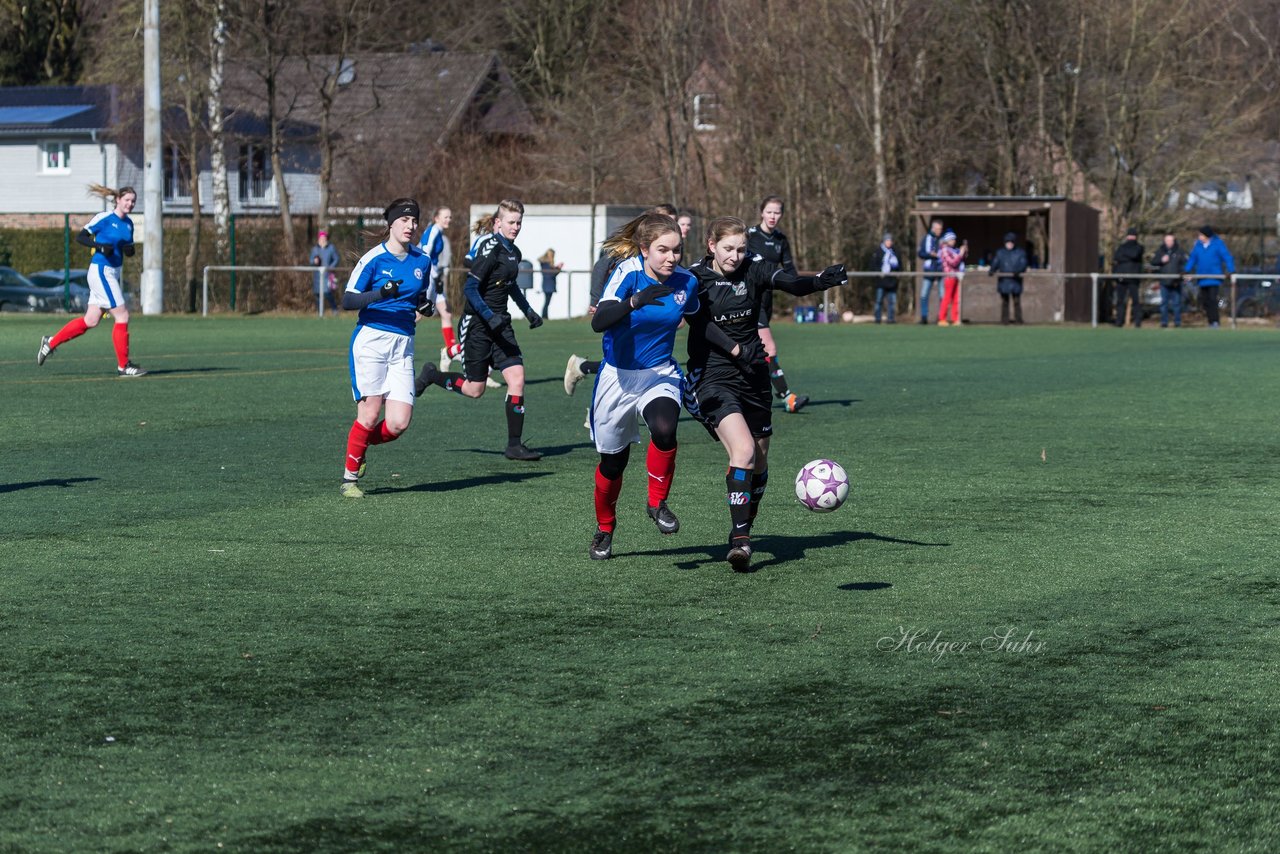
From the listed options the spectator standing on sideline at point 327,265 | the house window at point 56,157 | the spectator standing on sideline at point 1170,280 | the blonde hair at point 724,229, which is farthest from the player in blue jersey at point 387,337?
the house window at point 56,157

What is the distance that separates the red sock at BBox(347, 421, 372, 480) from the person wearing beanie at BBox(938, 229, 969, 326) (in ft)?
85.5

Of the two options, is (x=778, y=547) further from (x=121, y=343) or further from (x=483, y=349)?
(x=121, y=343)

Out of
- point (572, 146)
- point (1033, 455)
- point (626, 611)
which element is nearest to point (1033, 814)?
point (626, 611)

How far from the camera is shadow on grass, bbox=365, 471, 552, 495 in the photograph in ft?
35.1

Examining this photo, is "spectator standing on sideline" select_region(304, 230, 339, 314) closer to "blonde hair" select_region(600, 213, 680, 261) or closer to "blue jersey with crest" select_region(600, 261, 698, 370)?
"blonde hair" select_region(600, 213, 680, 261)

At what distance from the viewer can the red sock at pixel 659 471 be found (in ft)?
28.0

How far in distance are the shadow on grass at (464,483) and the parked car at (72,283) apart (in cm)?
2819

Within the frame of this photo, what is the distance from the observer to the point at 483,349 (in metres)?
13.3

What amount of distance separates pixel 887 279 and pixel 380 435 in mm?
26773

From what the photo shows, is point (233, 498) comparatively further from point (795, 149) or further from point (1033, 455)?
point (795, 149)

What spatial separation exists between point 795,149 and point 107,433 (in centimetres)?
2903

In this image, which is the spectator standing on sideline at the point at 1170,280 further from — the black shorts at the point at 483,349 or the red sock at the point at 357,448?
the red sock at the point at 357,448

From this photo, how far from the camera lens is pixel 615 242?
27.5 feet

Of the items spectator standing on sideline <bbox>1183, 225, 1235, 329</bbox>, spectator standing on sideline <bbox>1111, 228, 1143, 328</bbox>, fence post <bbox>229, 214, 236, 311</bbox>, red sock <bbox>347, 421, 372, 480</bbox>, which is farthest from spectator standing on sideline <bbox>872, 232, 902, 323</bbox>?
red sock <bbox>347, 421, 372, 480</bbox>
